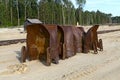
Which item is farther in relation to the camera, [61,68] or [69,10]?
[69,10]

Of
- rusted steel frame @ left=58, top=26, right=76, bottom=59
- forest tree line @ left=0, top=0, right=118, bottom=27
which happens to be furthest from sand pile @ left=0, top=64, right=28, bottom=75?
forest tree line @ left=0, top=0, right=118, bottom=27

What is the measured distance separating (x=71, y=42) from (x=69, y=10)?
100m

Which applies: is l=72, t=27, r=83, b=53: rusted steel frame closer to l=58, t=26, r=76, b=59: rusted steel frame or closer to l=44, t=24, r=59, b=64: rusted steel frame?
l=58, t=26, r=76, b=59: rusted steel frame

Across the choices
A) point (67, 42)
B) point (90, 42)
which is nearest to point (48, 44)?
point (67, 42)

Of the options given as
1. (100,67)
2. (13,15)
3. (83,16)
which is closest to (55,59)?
(100,67)

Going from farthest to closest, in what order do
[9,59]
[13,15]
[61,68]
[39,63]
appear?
[13,15] → [9,59] → [39,63] → [61,68]

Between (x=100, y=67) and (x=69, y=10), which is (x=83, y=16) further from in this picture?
(x=100, y=67)

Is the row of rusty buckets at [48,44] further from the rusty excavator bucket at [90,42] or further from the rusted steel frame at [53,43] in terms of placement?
the rusty excavator bucket at [90,42]

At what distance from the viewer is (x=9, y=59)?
48.2ft

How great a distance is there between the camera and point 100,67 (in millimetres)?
12875

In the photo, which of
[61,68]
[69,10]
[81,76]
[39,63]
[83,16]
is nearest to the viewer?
[81,76]

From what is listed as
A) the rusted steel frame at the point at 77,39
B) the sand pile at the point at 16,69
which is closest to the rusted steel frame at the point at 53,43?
the sand pile at the point at 16,69

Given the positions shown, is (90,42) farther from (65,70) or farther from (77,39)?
(65,70)

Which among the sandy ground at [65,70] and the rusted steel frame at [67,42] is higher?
the rusted steel frame at [67,42]
